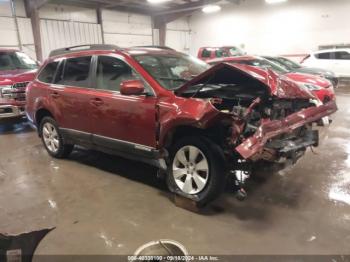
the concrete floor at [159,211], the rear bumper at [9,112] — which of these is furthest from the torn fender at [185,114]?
the rear bumper at [9,112]

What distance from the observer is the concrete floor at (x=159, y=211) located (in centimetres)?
250

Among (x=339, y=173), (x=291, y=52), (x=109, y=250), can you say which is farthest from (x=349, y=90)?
(x=109, y=250)

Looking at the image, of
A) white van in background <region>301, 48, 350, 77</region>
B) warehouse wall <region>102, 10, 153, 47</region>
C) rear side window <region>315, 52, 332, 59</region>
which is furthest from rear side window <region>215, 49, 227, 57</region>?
warehouse wall <region>102, 10, 153, 47</region>

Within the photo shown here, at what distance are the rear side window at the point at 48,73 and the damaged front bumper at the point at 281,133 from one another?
323 centimetres

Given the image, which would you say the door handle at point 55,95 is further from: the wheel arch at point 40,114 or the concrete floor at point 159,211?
the concrete floor at point 159,211

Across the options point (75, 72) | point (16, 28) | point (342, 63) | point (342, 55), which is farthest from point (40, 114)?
point (342, 55)

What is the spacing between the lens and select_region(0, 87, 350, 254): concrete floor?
2.50m

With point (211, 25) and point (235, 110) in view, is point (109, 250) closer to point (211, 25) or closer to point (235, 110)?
point (235, 110)

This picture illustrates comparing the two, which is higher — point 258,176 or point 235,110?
point 235,110

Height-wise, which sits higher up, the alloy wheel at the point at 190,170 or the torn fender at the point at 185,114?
the torn fender at the point at 185,114

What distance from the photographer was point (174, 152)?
121 inches

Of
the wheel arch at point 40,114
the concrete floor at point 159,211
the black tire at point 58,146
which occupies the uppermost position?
the wheel arch at point 40,114

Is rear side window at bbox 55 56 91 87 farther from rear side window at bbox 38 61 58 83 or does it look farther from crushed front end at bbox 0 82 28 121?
crushed front end at bbox 0 82 28 121

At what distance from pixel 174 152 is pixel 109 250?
1.12 meters
